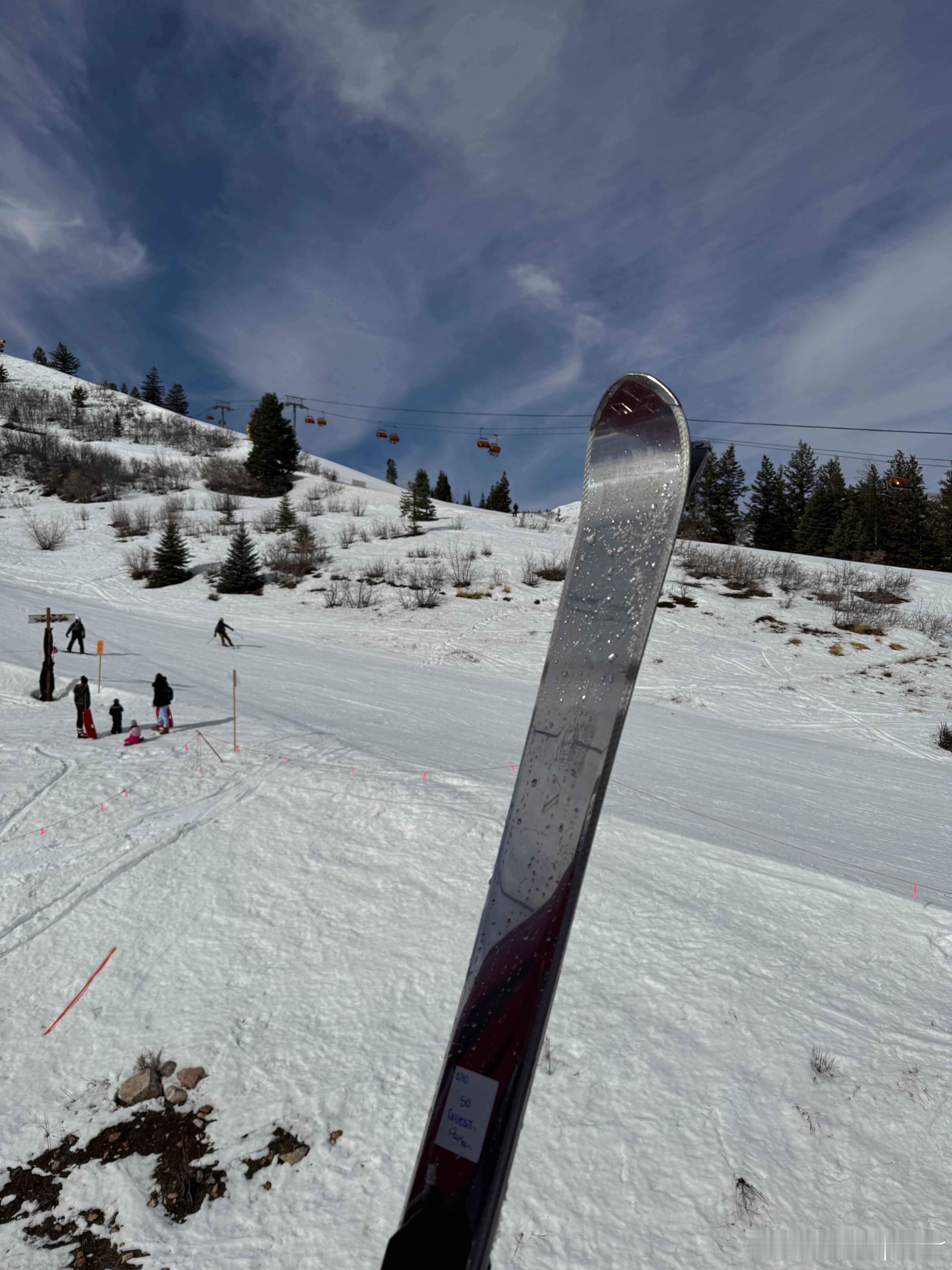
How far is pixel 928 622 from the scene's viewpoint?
19.9 m

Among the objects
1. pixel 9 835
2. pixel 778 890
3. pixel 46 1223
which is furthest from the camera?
pixel 9 835

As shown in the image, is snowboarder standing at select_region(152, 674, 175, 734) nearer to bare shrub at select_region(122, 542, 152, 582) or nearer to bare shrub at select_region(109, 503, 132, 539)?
bare shrub at select_region(122, 542, 152, 582)

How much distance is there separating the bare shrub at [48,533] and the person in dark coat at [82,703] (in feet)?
92.1

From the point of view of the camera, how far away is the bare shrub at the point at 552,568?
25516 millimetres

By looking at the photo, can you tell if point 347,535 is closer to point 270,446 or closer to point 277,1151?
point 270,446

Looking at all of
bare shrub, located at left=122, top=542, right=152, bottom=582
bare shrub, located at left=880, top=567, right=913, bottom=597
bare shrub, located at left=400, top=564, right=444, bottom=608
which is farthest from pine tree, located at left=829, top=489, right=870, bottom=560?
bare shrub, located at left=122, top=542, right=152, bottom=582

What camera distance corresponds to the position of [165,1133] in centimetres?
289

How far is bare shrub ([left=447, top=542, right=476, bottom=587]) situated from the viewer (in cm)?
2520

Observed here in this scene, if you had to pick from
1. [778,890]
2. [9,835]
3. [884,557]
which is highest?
[884,557]

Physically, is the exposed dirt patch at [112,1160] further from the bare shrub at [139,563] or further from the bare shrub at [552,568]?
the bare shrub at [139,563]

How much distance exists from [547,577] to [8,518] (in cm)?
3318

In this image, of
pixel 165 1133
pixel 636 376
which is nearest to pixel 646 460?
pixel 636 376

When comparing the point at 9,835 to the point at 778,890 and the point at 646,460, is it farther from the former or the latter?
the point at 778,890

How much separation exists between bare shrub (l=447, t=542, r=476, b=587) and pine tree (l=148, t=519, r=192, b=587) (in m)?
10.4
